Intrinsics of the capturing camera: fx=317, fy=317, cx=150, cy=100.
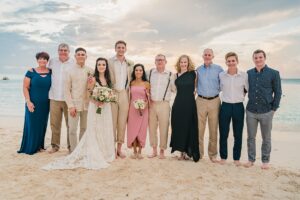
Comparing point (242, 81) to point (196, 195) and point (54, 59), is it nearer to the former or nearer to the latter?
point (196, 195)

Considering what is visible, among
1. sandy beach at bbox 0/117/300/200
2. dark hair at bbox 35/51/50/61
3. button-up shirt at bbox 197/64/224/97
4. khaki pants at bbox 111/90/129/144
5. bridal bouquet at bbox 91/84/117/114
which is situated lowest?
sandy beach at bbox 0/117/300/200

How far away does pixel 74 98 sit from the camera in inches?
259

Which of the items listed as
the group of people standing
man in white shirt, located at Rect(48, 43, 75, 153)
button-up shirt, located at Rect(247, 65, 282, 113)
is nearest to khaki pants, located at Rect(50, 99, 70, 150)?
man in white shirt, located at Rect(48, 43, 75, 153)

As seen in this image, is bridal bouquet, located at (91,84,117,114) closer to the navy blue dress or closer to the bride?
the bride

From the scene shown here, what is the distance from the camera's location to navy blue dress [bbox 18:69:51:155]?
278 inches

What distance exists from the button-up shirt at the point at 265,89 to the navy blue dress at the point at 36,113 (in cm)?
440

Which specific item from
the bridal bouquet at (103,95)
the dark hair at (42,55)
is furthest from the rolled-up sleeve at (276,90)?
the dark hair at (42,55)

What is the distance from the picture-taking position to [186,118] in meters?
6.59

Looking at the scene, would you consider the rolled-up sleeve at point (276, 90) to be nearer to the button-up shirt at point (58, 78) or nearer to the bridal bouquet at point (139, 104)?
the bridal bouquet at point (139, 104)

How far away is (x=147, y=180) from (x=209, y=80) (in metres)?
2.39

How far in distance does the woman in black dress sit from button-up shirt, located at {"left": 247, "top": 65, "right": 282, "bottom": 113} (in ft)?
3.92

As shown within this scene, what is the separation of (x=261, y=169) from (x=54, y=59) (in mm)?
4992

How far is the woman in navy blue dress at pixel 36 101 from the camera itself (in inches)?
277

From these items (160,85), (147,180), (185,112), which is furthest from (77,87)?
(147,180)
